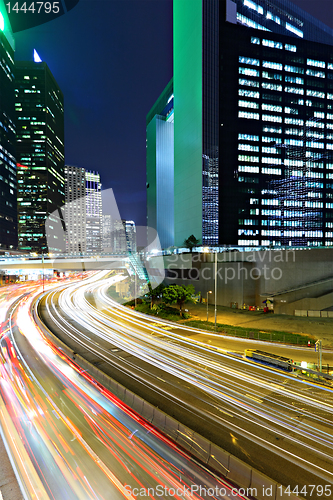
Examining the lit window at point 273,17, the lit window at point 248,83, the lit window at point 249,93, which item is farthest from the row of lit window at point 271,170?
the lit window at point 273,17

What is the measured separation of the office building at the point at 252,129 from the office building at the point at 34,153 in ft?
378

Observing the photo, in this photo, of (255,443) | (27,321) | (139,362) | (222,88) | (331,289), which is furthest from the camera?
(222,88)

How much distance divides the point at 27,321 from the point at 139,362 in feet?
65.8

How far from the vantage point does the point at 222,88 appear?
8138cm

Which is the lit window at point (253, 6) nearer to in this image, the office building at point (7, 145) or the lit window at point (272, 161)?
the lit window at point (272, 161)

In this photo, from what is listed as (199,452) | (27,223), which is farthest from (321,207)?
(27,223)

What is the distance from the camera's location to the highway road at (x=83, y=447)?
350 inches

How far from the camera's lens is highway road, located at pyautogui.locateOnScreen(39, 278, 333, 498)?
34.4 feet

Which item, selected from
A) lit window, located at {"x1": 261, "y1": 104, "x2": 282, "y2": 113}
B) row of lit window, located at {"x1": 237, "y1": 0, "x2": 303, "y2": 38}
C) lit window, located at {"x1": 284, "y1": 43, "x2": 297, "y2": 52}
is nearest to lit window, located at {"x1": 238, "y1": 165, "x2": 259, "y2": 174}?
lit window, located at {"x1": 261, "y1": 104, "x2": 282, "y2": 113}

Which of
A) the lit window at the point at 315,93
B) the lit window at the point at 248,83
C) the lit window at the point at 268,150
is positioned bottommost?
the lit window at the point at 268,150

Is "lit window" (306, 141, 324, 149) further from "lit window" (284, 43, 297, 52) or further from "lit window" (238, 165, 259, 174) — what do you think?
"lit window" (284, 43, 297, 52)

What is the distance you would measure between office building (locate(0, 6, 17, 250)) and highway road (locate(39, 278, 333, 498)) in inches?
4727

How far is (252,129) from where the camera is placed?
83.9 metres

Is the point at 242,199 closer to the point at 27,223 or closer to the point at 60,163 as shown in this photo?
the point at 27,223
